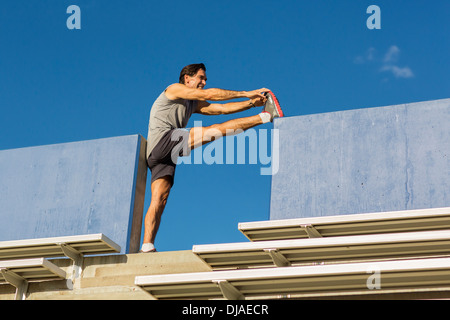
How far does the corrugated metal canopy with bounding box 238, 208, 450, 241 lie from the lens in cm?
724

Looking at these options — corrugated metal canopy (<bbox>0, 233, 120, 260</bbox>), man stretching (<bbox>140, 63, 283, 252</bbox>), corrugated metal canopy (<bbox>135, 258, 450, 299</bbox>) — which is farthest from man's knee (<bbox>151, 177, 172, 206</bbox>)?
corrugated metal canopy (<bbox>135, 258, 450, 299</bbox>)

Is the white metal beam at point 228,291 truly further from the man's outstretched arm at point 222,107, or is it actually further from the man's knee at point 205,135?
the man's outstretched arm at point 222,107

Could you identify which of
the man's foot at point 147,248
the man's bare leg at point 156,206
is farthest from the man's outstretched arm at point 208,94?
the man's foot at point 147,248

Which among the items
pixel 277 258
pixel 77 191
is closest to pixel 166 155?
pixel 77 191

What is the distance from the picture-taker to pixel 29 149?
10.1m

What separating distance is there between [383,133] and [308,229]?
1.66 m

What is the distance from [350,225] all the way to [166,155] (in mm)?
2799

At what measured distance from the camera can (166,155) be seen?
9398mm

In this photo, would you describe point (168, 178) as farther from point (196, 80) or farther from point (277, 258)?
point (277, 258)

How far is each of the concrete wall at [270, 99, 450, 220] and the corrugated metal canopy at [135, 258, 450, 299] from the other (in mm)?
1519

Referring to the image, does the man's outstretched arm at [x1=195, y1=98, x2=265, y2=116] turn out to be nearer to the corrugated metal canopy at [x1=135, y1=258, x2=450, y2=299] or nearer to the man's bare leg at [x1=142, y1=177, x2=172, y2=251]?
the man's bare leg at [x1=142, y1=177, x2=172, y2=251]

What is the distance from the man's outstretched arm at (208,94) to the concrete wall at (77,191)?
0.73m

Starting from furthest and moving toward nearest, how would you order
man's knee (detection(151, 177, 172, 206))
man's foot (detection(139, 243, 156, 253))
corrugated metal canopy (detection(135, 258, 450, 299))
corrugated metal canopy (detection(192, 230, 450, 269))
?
man's knee (detection(151, 177, 172, 206)), man's foot (detection(139, 243, 156, 253)), corrugated metal canopy (detection(192, 230, 450, 269)), corrugated metal canopy (detection(135, 258, 450, 299))

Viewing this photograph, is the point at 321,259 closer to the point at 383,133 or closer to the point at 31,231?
the point at 383,133
